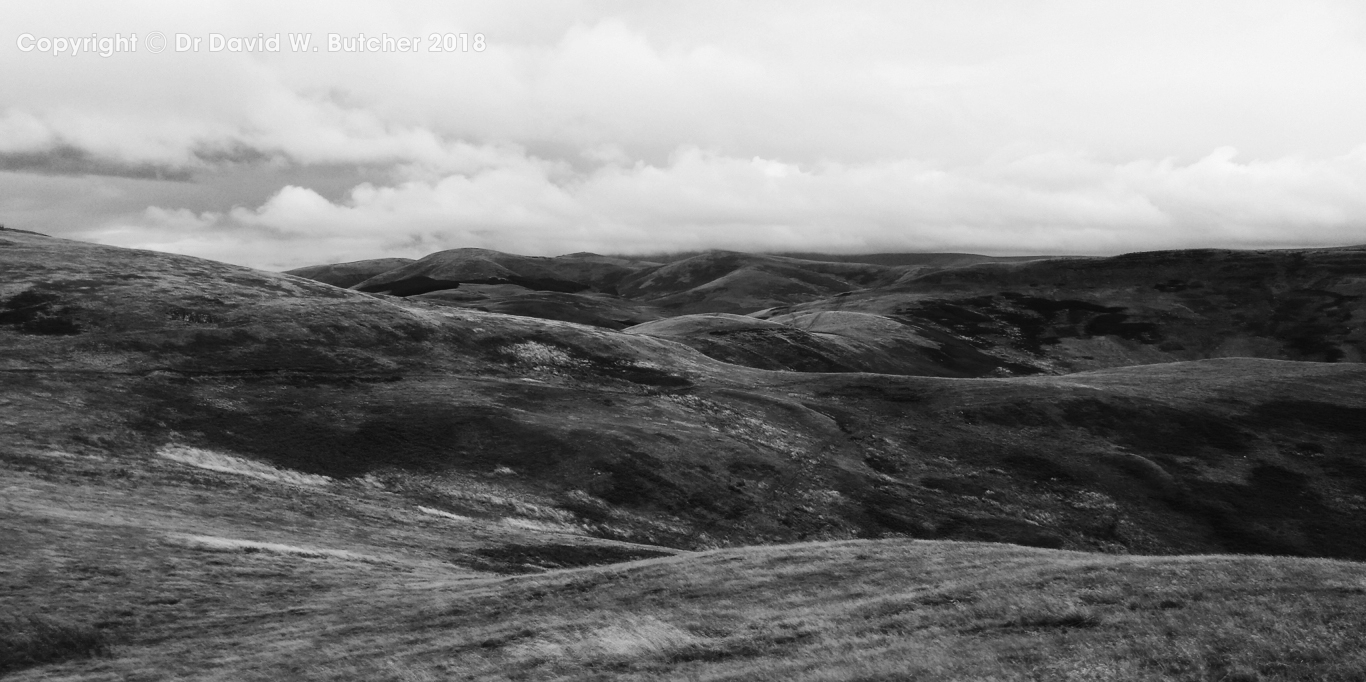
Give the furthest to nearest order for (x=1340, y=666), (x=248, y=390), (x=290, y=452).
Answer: (x=248, y=390) → (x=290, y=452) → (x=1340, y=666)

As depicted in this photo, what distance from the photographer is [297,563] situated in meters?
39.6

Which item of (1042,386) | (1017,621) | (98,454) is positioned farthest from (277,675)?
(1042,386)

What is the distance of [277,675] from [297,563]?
609 inches

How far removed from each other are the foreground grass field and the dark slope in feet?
77.7

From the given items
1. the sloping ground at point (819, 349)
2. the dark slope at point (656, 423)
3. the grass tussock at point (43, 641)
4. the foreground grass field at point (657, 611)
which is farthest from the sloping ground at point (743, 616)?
the sloping ground at point (819, 349)

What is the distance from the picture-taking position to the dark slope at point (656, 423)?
226 ft

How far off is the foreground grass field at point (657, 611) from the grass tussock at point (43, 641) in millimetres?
105

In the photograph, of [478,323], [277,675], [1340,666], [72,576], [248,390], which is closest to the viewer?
[1340,666]

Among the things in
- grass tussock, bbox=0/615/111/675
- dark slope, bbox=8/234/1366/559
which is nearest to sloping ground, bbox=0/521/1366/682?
grass tussock, bbox=0/615/111/675

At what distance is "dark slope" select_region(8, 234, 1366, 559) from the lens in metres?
69.0

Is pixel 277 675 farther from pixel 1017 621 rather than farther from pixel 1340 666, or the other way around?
pixel 1340 666

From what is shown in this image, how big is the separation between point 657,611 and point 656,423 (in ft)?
193

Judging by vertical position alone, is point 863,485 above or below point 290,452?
below

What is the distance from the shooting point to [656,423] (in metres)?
88.1
